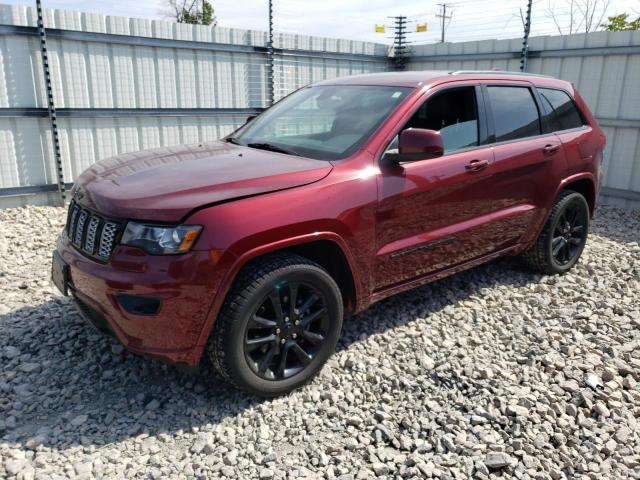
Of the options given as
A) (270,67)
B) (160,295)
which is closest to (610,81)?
(270,67)

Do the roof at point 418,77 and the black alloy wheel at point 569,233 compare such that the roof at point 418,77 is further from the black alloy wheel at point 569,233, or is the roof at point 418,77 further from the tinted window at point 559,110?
the black alloy wheel at point 569,233

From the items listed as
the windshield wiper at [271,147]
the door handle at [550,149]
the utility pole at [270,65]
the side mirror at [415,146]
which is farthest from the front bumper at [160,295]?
the utility pole at [270,65]

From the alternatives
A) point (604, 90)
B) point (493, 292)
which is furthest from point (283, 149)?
point (604, 90)

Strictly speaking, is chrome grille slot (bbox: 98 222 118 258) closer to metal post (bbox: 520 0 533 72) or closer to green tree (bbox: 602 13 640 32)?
metal post (bbox: 520 0 533 72)

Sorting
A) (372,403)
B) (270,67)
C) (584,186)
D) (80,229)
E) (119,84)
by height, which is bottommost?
(372,403)

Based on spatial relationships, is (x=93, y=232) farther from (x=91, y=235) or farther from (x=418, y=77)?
(x=418, y=77)

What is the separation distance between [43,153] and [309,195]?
5.21 meters

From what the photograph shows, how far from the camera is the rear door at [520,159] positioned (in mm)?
4105

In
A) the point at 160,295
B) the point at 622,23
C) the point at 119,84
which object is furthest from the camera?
the point at 622,23

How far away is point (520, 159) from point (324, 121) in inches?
62.8

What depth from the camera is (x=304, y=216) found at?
9.56 feet

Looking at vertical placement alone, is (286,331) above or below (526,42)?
below

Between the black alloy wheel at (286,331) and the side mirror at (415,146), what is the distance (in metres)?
0.97

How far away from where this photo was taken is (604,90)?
7.79 m
